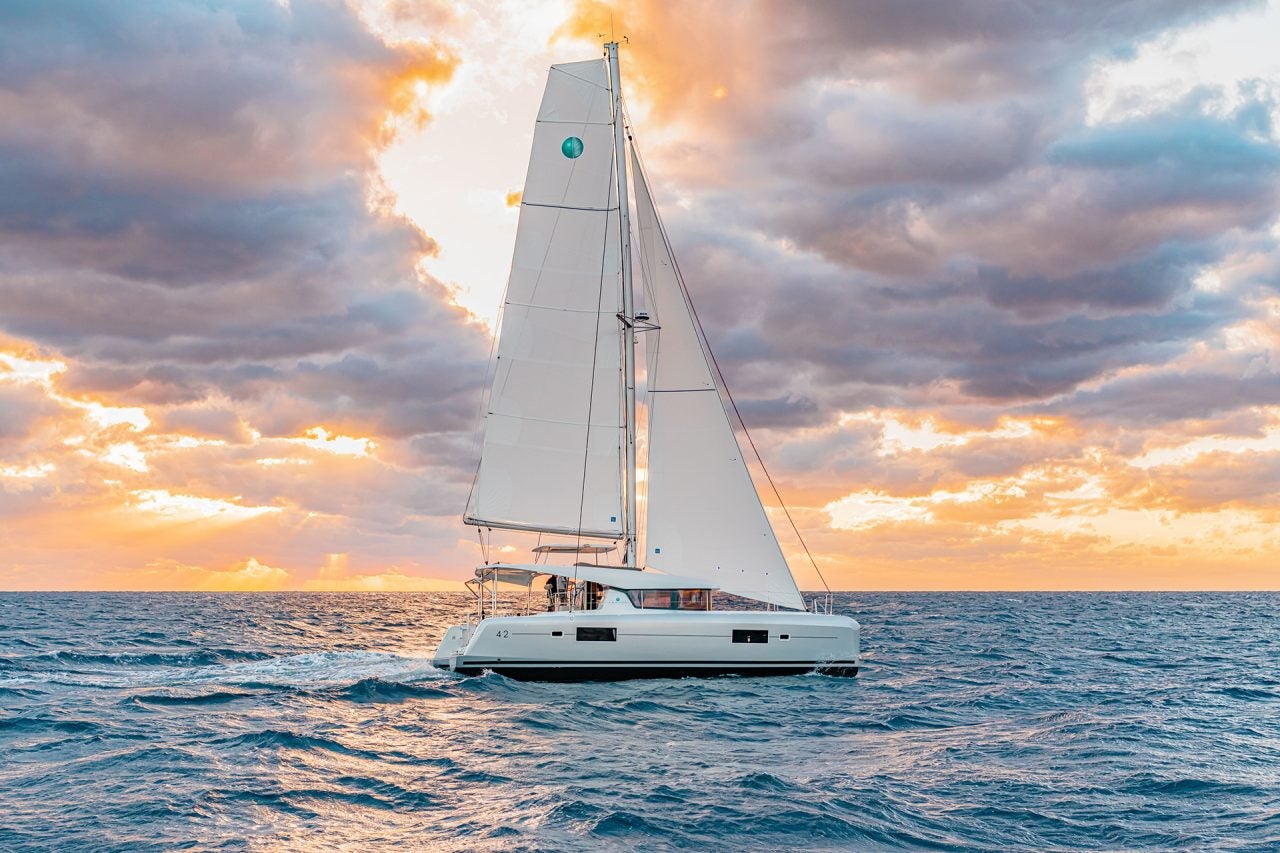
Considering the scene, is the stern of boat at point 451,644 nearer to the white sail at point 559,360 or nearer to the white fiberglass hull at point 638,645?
the white fiberglass hull at point 638,645

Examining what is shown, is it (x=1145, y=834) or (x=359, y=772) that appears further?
(x=359, y=772)

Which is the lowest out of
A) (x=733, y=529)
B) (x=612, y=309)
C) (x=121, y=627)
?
(x=121, y=627)

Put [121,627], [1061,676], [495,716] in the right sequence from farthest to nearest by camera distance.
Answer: [121,627]
[1061,676]
[495,716]

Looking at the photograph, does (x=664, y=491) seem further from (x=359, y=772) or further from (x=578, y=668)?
(x=359, y=772)

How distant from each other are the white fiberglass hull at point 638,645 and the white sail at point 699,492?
1505mm

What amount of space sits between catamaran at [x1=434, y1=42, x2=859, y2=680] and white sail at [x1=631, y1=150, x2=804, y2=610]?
0.04 m

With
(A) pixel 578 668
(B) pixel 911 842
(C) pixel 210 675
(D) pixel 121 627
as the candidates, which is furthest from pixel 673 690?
(D) pixel 121 627

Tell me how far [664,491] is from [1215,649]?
102 ft

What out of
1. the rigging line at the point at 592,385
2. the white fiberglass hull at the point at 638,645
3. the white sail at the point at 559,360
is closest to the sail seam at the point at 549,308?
the white sail at the point at 559,360

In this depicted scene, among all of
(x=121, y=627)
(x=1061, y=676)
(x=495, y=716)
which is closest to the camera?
(x=495, y=716)

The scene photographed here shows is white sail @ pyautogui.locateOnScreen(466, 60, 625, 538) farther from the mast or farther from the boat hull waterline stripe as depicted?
the boat hull waterline stripe

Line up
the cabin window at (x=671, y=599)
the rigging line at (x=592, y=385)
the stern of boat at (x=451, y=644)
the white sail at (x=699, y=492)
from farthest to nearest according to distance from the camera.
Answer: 1. the rigging line at (x=592, y=385)
2. the white sail at (x=699, y=492)
3. the stern of boat at (x=451, y=644)
4. the cabin window at (x=671, y=599)

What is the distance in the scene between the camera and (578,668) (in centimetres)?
2491

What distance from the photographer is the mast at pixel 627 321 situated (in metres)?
28.0
